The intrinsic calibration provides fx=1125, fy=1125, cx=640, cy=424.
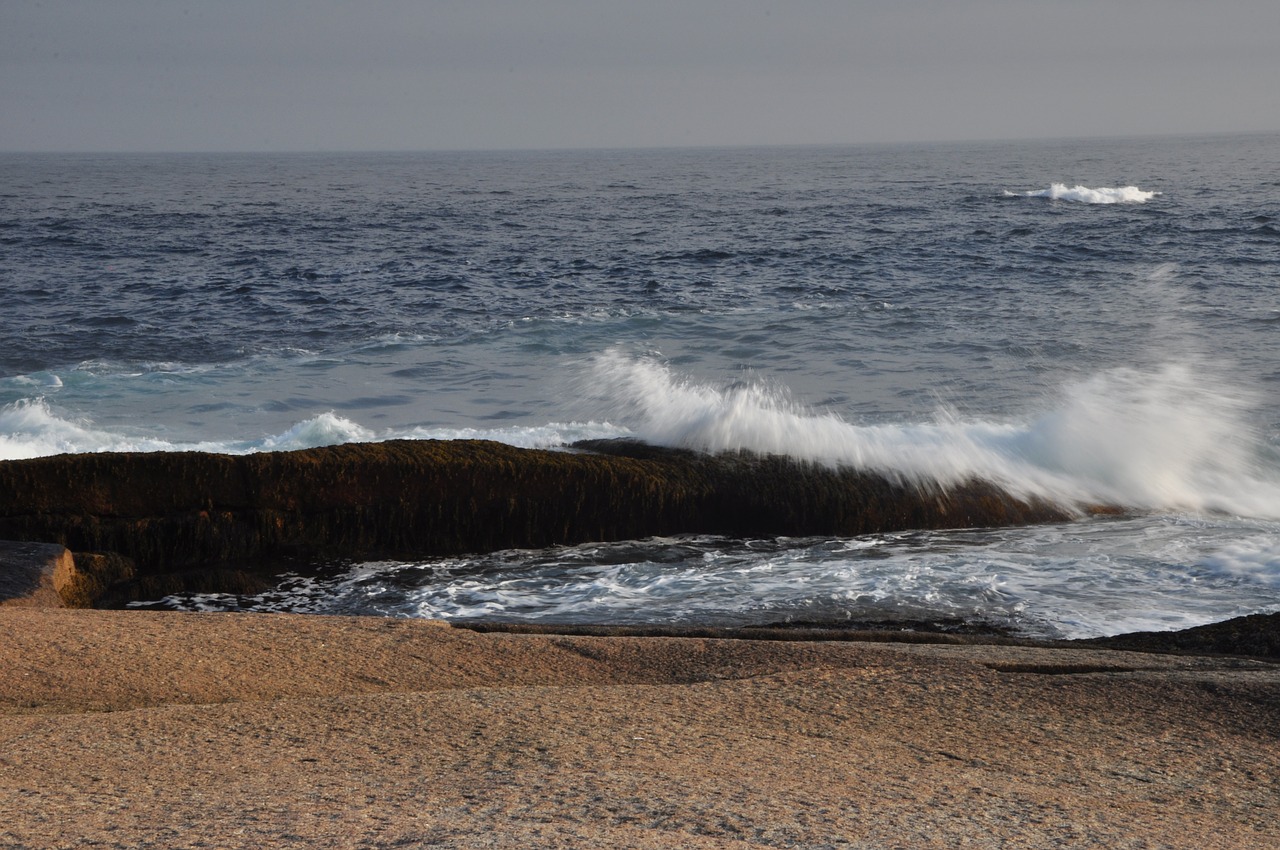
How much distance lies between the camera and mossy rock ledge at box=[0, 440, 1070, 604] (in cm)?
629

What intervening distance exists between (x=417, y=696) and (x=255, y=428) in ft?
25.7

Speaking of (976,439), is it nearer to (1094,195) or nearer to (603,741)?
(603,741)

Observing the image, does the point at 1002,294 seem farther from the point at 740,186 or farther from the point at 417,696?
the point at 740,186

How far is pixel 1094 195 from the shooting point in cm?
4022

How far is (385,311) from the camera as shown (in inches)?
703

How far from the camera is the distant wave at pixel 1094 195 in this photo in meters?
39.0

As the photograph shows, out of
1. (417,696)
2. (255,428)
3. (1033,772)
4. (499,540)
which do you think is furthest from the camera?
(255,428)

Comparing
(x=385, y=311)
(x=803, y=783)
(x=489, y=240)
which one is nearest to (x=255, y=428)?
(x=385, y=311)

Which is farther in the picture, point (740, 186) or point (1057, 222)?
point (740, 186)

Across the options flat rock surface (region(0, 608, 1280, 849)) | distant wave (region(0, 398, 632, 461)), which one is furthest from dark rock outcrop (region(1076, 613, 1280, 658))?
distant wave (region(0, 398, 632, 461))

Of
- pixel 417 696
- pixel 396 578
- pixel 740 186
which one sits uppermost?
pixel 740 186

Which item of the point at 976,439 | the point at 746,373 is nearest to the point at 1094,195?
the point at 746,373

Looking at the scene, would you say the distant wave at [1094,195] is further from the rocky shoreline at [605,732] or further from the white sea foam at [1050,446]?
the rocky shoreline at [605,732]

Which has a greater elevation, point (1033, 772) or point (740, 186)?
point (740, 186)
